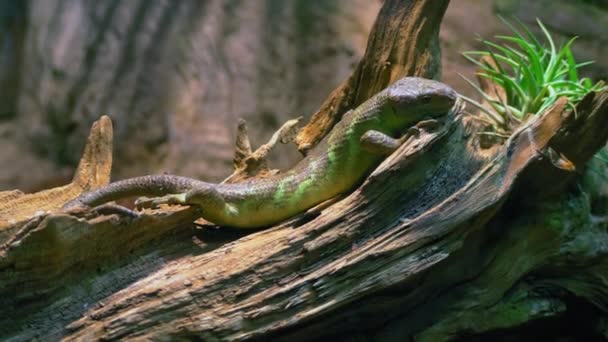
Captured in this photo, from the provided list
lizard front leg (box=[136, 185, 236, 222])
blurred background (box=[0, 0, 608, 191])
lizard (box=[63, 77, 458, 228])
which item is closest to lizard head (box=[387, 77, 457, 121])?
lizard (box=[63, 77, 458, 228])

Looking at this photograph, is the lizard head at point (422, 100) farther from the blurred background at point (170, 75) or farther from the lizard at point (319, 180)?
the blurred background at point (170, 75)

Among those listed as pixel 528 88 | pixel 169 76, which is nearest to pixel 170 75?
pixel 169 76

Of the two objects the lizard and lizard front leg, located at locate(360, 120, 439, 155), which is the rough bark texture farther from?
lizard front leg, located at locate(360, 120, 439, 155)

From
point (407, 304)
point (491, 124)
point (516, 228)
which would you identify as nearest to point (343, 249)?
point (407, 304)

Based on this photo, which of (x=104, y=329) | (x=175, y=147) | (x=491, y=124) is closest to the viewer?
(x=104, y=329)

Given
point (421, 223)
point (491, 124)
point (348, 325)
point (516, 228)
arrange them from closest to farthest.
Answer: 1. point (421, 223)
2. point (348, 325)
3. point (516, 228)
4. point (491, 124)

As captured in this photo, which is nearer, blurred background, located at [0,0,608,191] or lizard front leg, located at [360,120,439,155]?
lizard front leg, located at [360,120,439,155]

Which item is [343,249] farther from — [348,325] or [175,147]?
[175,147]
